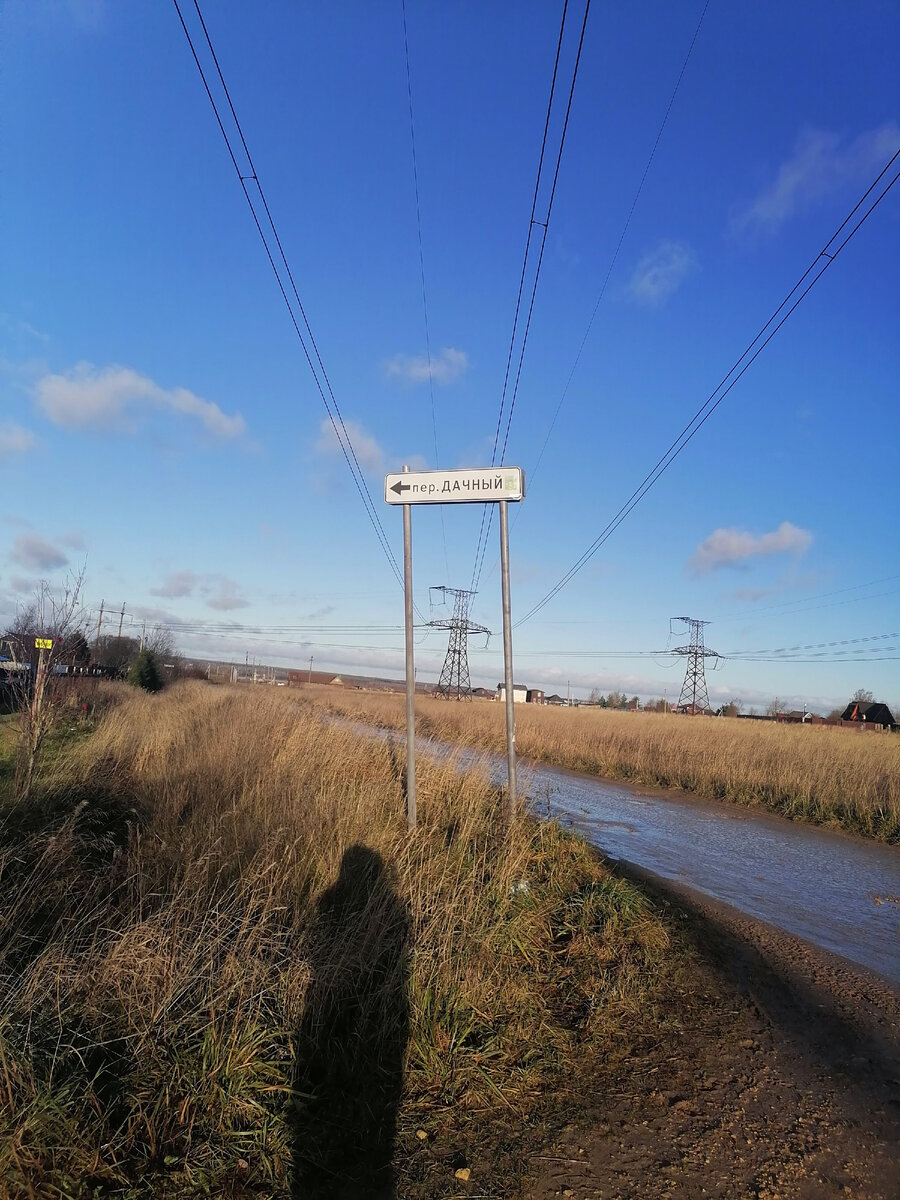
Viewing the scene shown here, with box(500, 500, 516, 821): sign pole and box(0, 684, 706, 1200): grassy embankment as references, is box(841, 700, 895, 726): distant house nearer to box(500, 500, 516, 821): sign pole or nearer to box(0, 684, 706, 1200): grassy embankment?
box(500, 500, 516, 821): sign pole

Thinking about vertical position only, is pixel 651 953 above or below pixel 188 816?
below

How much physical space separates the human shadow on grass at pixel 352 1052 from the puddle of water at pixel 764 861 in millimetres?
3848

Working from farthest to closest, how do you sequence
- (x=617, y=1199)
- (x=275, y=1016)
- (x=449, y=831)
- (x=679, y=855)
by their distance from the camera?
(x=679, y=855) → (x=449, y=831) → (x=275, y=1016) → (x=617, y=1199)

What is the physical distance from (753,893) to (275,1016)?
5962 millimetres

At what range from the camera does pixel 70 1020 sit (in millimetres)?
2967

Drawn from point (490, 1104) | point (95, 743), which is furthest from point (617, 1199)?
point (95, 743)

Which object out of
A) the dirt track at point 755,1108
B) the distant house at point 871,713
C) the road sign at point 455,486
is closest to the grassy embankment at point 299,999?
the dirt track at point 755,1108

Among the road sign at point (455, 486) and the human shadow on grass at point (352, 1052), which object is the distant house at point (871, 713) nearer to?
the road sign at point (455, 486)

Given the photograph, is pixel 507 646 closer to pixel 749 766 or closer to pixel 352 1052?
pixel 352 1052

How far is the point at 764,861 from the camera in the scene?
936 cm

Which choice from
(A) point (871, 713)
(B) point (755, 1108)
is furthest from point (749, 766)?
(A) point (871, 713)

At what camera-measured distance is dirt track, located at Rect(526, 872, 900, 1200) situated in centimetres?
277

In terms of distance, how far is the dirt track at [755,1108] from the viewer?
9.10ft

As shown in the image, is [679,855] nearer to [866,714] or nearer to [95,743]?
[95,743]
